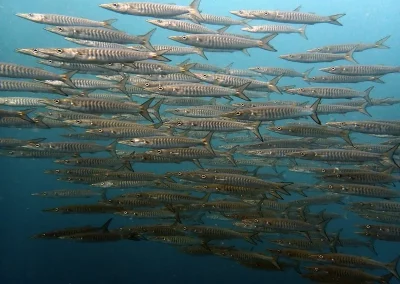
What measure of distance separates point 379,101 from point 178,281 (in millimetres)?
9830

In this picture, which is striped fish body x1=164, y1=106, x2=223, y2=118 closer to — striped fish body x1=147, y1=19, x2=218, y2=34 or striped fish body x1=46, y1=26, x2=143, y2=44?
striped fish body x1=147, y1=19, x2=218, y2=34

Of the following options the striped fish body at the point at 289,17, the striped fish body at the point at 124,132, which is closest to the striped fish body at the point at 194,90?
the striped fish body at the point at 124,132

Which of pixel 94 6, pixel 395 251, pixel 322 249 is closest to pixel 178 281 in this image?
pixel 322 249

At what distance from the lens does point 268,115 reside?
19.9ft

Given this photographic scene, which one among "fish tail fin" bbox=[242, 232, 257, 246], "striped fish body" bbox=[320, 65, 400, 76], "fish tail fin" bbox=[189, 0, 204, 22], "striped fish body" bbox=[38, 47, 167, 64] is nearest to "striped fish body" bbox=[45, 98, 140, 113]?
"striped fish body" bbox=[38, 47, 167, 64]

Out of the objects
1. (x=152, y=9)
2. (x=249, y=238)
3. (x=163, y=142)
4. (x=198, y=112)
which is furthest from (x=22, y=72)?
(x=249, y=238)

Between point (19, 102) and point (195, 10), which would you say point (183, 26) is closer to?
point (195, 10)

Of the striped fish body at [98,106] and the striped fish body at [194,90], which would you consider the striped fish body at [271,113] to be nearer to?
the striped fish body at [194,90]

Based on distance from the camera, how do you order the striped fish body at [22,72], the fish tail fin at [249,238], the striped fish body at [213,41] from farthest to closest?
the fish tail fin at [249,238] → the striped fish body at [213,41] → the striped fish body at [22,72]

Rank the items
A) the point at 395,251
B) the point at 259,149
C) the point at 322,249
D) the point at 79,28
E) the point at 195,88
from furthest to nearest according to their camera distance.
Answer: the point at 395,251 → the point at 259,149 → the point at 322,249 → the point at 195,88 → the point at 79,28

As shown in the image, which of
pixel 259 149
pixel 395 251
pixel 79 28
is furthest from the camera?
pixel 395 251

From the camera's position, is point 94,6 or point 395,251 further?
point 94,6

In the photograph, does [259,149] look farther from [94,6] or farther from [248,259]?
[94,6]

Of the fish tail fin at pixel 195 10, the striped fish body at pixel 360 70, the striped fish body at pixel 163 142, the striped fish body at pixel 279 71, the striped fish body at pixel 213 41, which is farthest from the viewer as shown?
the striped fish body at pixel 279 71
